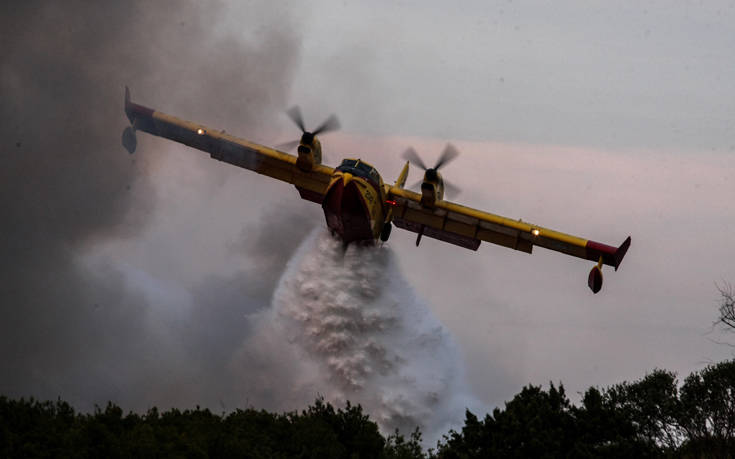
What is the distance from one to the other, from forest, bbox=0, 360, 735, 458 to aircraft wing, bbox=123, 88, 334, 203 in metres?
9.94

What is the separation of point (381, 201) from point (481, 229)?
4.40 m

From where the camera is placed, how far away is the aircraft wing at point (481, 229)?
36.9 m

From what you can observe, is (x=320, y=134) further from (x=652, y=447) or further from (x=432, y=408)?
(x=652, y=447)

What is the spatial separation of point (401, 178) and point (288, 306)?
21.6 feet

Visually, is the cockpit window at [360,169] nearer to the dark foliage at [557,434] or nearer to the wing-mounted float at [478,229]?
the wing-mounted float at [478,229]

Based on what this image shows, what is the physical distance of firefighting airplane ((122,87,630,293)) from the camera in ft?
117

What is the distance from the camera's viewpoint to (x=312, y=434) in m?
27.3

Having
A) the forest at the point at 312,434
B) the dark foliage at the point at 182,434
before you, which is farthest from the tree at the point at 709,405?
the dark foliage at the point at 182,434

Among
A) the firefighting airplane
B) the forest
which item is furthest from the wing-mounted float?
the forest

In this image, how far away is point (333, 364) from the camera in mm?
38812

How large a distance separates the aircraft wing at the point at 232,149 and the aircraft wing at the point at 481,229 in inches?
114

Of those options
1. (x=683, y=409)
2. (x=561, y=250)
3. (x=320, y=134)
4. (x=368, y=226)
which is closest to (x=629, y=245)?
(x=561, y=250)

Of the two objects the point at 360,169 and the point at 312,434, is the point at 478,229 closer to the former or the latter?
the point at 360,169

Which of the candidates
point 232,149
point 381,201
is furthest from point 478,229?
point 232,149
